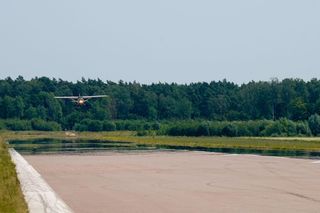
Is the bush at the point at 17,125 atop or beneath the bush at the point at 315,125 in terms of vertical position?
atop

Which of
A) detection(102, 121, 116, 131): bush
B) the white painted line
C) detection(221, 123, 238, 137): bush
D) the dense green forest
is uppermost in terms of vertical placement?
the dense green forest

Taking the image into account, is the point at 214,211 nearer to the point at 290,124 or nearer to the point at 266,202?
the point at 266,202

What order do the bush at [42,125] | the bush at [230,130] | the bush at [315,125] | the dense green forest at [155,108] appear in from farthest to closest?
the bush at [42,125]
the dense green forest at [155,108]
the bush at [230,130]
the bush at [315,125]

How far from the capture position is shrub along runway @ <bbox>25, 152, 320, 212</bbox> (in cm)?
2259

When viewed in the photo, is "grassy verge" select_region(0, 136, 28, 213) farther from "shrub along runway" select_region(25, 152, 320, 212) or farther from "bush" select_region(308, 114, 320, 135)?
"bush" select_region(308, 114, 320, 135)

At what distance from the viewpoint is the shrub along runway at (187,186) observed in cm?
2259

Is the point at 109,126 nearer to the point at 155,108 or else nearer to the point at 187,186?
the point at 155,108

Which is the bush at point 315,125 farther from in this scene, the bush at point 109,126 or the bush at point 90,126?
the bush at point 90,126

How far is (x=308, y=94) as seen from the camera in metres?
149

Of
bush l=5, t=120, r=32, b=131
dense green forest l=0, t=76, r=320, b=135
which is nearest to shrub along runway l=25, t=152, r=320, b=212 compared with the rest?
dense green forest l=0, t=76, r=320, b=135

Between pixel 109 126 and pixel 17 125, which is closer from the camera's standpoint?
pixel 109 126

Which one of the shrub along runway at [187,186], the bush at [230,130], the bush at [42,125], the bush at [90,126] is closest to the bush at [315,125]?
the bush at [230,130]

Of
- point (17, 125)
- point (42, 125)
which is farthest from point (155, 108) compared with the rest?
point (17, 125)

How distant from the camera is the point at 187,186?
29.0 meters
